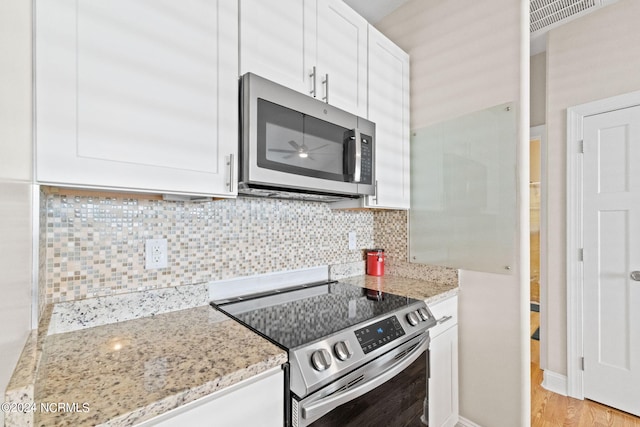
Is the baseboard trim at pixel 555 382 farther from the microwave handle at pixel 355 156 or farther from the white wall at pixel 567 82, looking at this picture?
the microwave handle at pixel 355 156

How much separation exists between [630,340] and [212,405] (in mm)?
2726

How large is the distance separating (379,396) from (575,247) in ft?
6.82

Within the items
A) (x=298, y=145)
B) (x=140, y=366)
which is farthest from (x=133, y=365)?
(x=298, y=145)

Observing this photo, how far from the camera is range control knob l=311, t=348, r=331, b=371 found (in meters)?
0.91

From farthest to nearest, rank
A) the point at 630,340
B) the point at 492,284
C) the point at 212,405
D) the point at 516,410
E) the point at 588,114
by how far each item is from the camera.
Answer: the point at 588,114 → the point at 630,340 → the point at 492,284 → the point at 516,410 → the point at 212,405

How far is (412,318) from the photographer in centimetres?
133

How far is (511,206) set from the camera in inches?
62.4

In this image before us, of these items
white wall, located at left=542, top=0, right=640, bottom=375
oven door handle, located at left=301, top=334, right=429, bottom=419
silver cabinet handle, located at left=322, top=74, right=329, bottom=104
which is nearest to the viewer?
oven door handle, located at left=301, top=334, right=429, bottom=419

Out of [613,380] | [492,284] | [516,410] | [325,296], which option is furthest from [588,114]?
[325,296]

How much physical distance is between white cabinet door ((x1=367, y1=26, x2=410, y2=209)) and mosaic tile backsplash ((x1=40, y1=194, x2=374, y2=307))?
437 mm

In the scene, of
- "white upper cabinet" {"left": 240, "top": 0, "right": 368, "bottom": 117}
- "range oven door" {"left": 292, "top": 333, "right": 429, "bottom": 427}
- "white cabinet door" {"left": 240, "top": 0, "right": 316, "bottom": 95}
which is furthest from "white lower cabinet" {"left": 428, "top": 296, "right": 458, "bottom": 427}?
"white cabinet door" {"left": 240, "top": 0, "right": 316, "bottom": 95}

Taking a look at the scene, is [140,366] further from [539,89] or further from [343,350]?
[539,89]

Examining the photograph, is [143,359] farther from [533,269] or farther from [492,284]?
[533,269]

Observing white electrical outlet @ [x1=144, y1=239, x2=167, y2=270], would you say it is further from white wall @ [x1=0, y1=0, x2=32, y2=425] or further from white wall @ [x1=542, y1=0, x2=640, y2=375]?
white wall @ [x1=542, y1=0, x2=640, y2=375]
